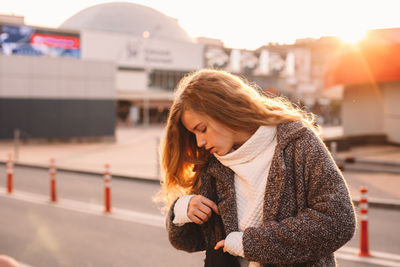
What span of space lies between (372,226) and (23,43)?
1795 inches

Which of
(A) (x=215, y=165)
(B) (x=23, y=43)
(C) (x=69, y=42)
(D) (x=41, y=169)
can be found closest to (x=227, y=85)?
(A) (x=215, y=165)

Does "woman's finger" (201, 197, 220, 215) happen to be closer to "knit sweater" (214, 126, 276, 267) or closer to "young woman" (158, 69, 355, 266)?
"young woman" (158, 69, 355, 266)

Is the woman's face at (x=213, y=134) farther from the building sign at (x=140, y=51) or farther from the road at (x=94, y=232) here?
the building sign at (x=140, y=51)

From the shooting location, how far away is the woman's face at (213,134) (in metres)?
2.03

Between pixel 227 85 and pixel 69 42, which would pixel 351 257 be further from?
pixel 69 42

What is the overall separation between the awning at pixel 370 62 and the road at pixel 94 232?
10170mm

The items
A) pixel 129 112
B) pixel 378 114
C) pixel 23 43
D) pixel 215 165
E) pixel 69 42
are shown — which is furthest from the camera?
pixel 129 112

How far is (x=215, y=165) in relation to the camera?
2143 mm

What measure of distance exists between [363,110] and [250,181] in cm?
2405

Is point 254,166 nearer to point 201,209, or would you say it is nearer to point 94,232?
point 201,209

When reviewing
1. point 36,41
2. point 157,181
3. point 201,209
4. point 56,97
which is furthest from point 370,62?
point 36,41

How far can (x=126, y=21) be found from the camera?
228ft

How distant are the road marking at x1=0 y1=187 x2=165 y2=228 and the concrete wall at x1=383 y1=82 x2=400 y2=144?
1634 centimetres

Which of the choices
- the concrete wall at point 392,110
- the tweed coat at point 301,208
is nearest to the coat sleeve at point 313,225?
the tweed coat at point 301,208
